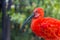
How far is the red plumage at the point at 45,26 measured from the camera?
119cm

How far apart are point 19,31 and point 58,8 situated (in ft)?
1.17

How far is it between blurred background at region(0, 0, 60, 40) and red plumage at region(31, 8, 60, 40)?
0.11 feet

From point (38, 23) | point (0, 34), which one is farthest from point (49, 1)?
point (0, 34)

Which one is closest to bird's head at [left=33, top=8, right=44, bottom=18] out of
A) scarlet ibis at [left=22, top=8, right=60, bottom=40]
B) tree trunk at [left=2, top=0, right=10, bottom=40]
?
scarlet ibis at [left=22, top=8, right=60, bottom=40]

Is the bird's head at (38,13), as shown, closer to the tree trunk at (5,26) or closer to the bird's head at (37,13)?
the bird's head at (37,13)

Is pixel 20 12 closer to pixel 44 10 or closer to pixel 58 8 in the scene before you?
pixel 44 10

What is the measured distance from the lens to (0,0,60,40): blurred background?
1.23 meters

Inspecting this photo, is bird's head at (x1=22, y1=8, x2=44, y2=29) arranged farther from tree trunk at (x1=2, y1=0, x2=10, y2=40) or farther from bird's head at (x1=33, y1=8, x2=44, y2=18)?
tree trunk at (x1=2, y1=0, x2=10, y2=40)

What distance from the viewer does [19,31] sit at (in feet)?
4.29

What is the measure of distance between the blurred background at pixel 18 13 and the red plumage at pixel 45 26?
0.11ft

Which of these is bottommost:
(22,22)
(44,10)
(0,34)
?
(0,34)

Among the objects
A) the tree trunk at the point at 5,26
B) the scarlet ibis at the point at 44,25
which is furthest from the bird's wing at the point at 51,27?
the tree trunk at the point at 5,26

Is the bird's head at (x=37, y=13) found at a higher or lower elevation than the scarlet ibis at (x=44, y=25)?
higher

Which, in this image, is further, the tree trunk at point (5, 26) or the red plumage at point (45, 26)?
the tree trunk at point (5, 26)
